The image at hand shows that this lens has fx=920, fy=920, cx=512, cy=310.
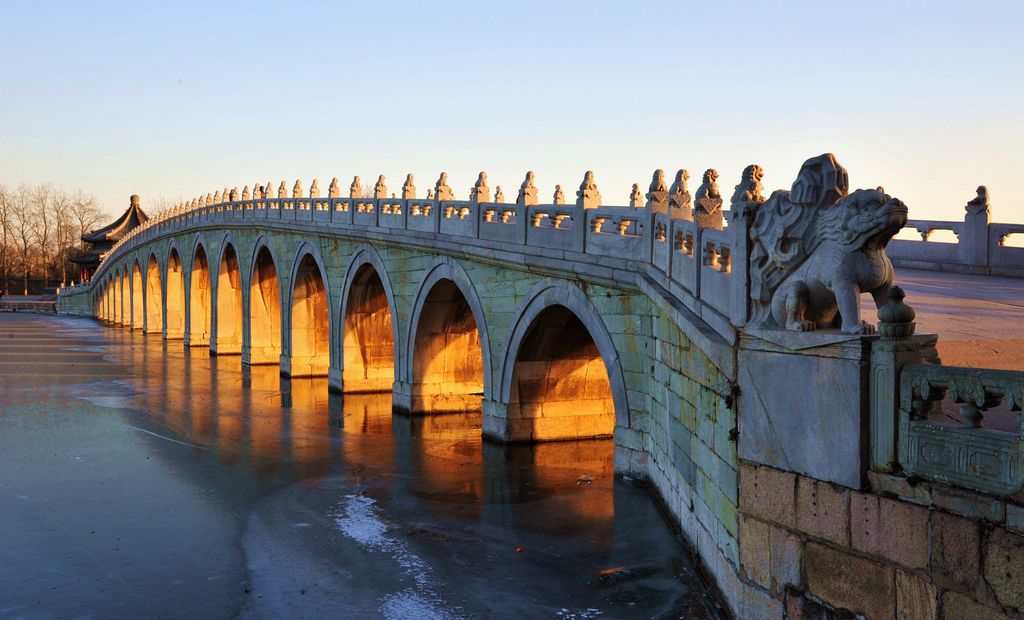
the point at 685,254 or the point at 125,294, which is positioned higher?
the point at 685,254

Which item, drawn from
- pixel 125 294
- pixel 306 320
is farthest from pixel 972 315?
pixel 125 294

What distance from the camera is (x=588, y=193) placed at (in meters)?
12.3

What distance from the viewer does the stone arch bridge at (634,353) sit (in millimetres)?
5605

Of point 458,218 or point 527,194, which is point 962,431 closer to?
point 527,194

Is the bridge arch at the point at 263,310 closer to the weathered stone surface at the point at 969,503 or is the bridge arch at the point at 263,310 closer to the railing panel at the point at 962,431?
the railing panel at the point at 962,431

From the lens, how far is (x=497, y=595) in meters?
8.01

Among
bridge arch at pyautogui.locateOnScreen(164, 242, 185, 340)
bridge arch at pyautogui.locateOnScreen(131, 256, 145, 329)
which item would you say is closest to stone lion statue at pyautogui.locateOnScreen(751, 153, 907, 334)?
bridge arch at pyautogui.locateOnScreen(164, 242, 185, 340)

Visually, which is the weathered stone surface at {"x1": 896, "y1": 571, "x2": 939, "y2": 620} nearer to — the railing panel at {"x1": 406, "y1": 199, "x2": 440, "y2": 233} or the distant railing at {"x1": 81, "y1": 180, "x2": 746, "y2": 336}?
the distant railing at {"x1": 81, "y1": 180, "x2": 746, "y2": 336}

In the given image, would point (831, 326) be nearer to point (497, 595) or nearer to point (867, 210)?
point (867, 210)

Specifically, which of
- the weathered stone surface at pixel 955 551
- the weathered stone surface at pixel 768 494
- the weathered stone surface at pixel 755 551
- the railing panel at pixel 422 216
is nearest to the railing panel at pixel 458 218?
the railing panel at pixel 422 216

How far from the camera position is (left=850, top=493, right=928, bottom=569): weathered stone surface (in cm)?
509

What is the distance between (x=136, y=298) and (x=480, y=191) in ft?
124

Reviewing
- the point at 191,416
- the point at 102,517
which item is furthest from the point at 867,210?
the point at 191,416

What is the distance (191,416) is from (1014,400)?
15562mm
